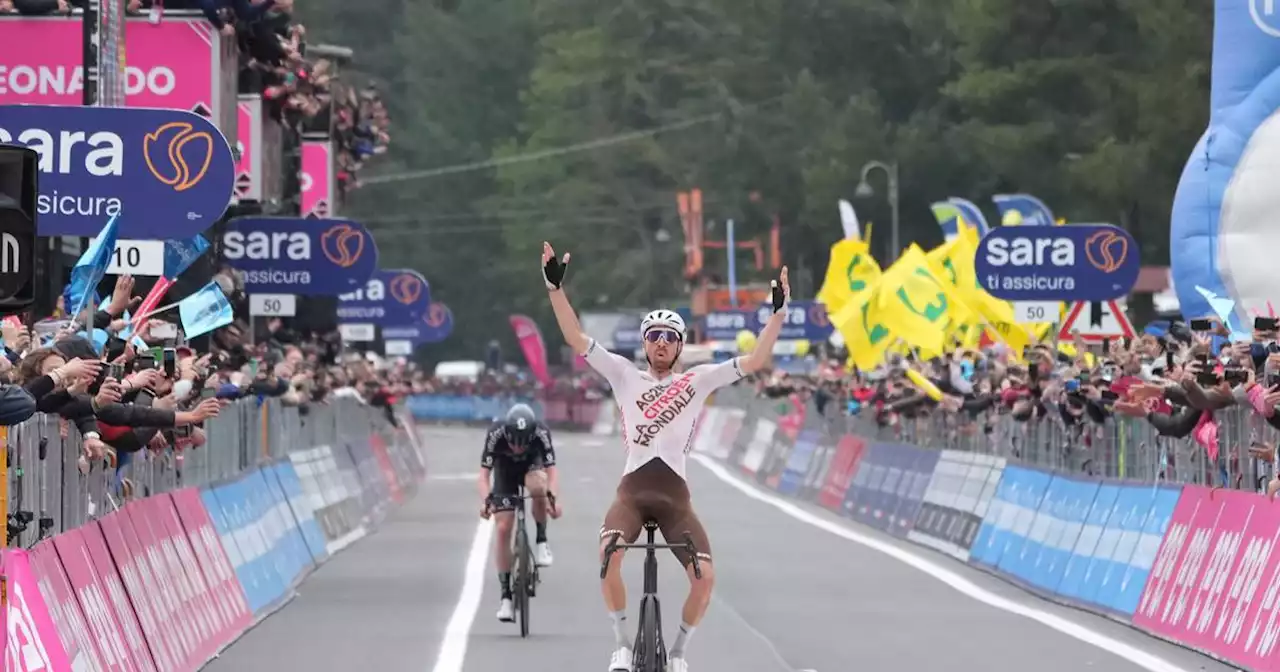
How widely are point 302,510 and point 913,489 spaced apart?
772 centimetres

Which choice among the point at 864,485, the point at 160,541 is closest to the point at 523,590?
the point at 160,541

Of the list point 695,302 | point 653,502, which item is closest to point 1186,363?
point 653,502

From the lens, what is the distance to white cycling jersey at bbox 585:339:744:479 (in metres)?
14.5

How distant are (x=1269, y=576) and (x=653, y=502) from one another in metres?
4.05

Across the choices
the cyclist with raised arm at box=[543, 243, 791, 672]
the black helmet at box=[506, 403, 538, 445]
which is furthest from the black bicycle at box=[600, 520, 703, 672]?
the black helmet at box=[506, 403, 538, 445]

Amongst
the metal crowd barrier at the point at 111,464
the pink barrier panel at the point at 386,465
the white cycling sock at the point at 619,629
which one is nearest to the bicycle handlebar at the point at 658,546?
the white cycling sock at the point at 619,629

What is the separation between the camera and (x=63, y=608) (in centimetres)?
1334

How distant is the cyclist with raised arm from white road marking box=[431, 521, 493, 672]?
118 inches

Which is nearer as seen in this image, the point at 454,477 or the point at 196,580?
the point at 196,580

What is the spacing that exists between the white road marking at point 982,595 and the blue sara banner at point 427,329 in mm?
27216

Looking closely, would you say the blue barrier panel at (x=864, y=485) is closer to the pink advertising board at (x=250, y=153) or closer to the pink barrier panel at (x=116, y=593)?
the pink advertising board at (x=250, y=153)

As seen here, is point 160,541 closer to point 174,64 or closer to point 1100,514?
point 1100,514

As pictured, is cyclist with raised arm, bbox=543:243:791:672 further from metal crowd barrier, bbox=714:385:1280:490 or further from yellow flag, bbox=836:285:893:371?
yellow flag, bbox=836:285:893:371

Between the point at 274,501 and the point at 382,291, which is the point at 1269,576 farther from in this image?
the point at 382,291
